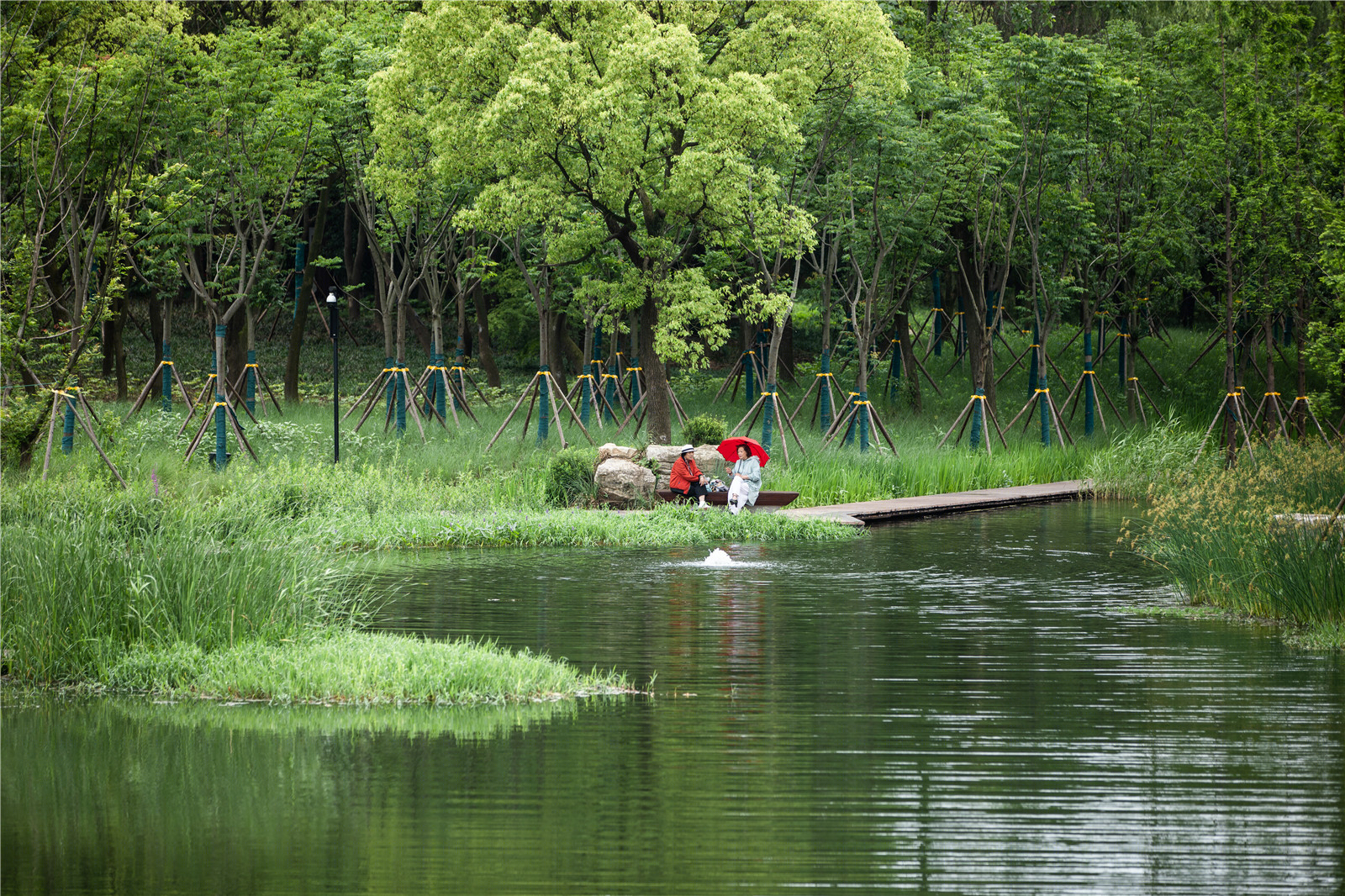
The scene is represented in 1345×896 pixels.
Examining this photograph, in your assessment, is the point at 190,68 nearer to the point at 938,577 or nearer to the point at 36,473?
the point at 36,473

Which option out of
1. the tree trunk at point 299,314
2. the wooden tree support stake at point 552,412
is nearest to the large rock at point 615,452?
the wooden tree support stake at point 552,412

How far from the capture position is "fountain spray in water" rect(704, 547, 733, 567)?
1717 cm

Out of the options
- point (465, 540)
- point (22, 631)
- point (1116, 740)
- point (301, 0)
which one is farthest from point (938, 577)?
point (301, 0)

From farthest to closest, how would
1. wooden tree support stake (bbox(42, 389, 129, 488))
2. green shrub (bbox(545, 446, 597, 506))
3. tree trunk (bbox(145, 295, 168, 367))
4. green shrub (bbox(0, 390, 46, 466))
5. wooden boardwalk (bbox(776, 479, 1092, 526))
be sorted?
tree trunk (bbox(145, 295, 168, 367))
green shrub (bbox(545, 446, 597, 506))
wooden boardwalk (bbox(776, 479, 1092, 526))
green shrub (bbox(0, 390, 46, 466))
wooden tree support stake (bbox(42, 389, 129, 488))

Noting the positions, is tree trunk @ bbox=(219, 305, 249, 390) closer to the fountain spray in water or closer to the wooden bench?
the wooden bench

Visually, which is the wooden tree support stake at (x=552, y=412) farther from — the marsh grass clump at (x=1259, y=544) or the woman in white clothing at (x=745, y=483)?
the marsh grass clump at (x=1259, y=544)

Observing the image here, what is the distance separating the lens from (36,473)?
64.0 feet

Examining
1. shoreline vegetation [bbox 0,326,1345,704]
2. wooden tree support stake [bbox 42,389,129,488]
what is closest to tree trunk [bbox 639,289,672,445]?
shoreline vegetation [bbox 0,326,1345,704]

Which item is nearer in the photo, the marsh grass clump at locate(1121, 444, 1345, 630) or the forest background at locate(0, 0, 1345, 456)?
the marsh grass clump at locate(1121, 444, 1345, 630)

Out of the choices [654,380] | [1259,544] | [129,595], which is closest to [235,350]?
[654,380]

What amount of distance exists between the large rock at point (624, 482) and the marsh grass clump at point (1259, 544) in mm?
7528

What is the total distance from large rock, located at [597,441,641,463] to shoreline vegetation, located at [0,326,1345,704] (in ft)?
0.86

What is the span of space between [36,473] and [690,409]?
739 inches

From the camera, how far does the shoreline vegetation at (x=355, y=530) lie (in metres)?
10.2
